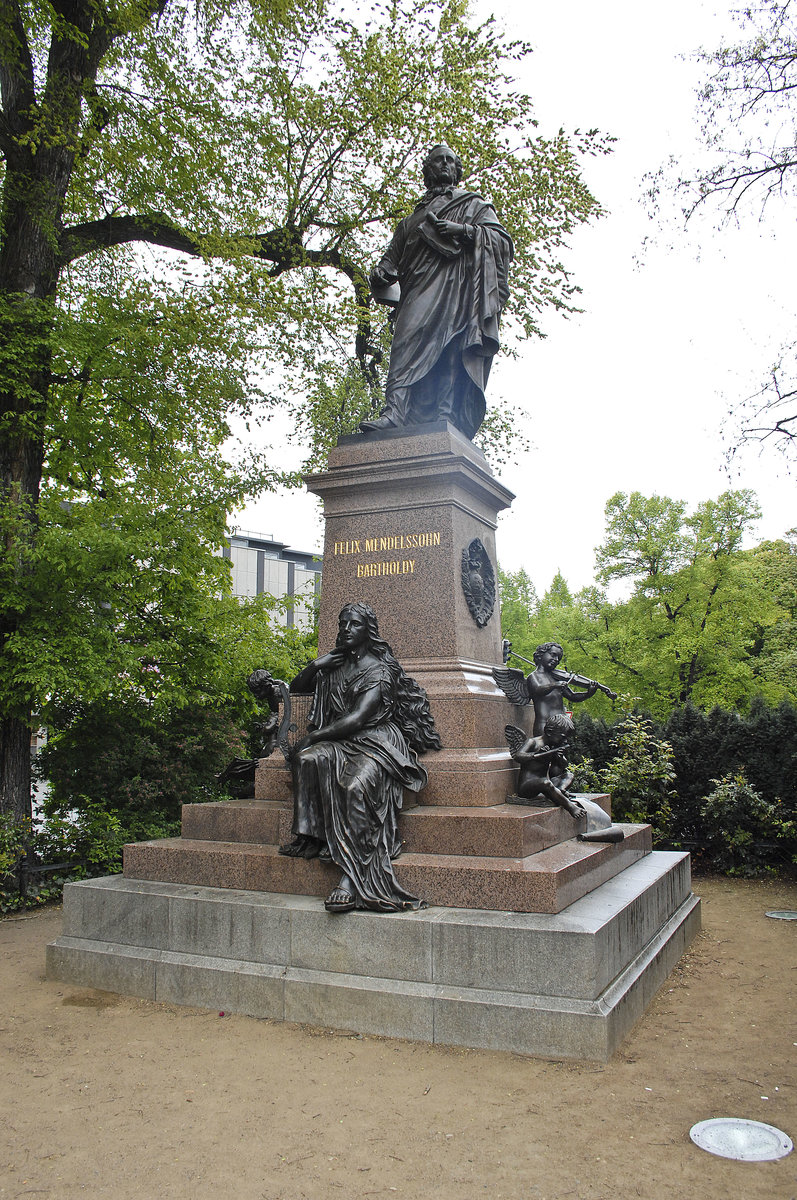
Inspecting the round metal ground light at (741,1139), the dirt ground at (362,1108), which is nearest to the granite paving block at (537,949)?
the dirt ground at (362,1108)

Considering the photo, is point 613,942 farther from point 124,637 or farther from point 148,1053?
point 124,637

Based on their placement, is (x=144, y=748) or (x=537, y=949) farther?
(x=144, y=748)

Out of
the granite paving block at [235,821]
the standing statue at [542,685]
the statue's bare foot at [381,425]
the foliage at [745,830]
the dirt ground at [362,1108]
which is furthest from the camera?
the foliage at [745,830]

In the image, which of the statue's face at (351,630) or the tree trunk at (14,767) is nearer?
the statue's face at (351,630)

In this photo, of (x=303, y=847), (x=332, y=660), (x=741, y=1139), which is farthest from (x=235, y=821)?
(x=741, y=1139)

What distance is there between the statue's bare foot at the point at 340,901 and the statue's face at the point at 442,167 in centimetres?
635

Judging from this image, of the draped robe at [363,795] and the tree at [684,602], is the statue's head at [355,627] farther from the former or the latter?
the tree at [684,602]

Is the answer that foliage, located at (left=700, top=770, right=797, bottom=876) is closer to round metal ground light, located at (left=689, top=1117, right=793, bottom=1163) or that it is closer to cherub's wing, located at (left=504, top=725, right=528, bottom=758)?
cherub's wing, located at (left=504, top=725, right=528, bottom=758)

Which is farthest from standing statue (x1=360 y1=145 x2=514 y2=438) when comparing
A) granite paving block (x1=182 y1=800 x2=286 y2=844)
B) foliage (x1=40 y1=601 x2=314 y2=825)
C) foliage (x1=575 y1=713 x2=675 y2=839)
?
foliage (x1=575 y1=713 x2=675 y2=839)

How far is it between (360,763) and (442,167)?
18.6 feet

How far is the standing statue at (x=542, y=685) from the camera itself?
6941 mm

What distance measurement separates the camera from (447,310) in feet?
25.6

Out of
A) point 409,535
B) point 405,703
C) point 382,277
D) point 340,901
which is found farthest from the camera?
point 382,277

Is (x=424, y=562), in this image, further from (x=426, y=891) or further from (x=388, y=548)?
(x=426, y=891)
